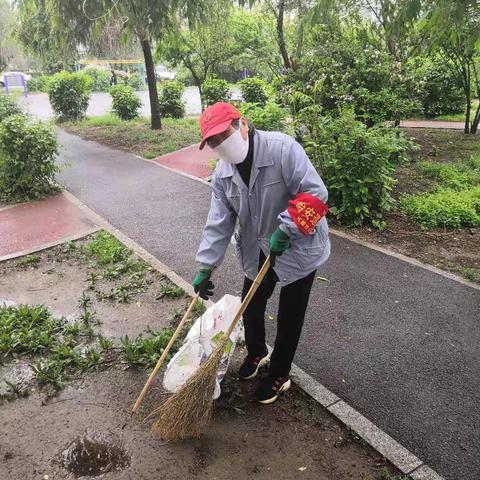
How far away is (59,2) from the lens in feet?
23.6

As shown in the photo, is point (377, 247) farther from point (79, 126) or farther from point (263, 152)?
point (79, 126)

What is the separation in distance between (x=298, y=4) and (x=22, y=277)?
27.3 feet

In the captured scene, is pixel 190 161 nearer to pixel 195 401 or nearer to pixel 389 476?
pixel 195 401

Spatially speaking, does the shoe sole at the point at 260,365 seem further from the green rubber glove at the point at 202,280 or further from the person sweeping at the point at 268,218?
the green rubber glove at the point at 202,280

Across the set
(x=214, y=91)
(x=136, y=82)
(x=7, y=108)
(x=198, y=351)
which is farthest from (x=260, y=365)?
(x=136, y=82)

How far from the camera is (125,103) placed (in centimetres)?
1466

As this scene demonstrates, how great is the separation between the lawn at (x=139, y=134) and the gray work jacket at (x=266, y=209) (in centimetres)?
768

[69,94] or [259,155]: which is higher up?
[259,155]

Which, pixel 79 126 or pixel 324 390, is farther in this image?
pixel 79 126

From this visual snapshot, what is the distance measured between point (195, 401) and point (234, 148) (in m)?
1.42

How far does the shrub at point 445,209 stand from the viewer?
5.86 metres

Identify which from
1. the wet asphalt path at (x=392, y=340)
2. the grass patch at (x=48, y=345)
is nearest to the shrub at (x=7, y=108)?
the wet asphalt path at (x=392, y=340)

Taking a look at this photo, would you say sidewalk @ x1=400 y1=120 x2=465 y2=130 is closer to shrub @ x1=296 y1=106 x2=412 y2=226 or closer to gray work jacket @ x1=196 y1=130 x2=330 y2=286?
shrub @ x1=296 y1=106 x2=412 y2=226

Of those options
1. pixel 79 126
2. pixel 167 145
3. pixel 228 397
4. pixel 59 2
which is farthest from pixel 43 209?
pixel 79 126
